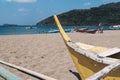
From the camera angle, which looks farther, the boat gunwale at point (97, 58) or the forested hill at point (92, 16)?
the forested hill at point (92, 16)

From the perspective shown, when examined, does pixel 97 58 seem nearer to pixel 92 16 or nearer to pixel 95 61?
pixel 95 61

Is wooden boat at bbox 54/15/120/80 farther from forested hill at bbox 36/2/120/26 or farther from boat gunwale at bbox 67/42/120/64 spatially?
forested hill at bbox 36/2/120/26

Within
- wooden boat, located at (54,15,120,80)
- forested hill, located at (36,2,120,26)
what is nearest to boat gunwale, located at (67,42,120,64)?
wooden boat, located at (54,15,120,80)

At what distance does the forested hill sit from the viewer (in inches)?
4316

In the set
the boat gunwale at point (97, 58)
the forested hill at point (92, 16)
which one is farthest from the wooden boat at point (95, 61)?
the forested hill at point (92, 16)

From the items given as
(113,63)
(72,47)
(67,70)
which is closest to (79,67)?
(72,47)

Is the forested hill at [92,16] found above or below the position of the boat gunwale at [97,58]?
below

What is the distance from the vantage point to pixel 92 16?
118 metres

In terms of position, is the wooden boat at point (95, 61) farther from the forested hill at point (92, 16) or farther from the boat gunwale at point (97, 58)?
the forested hill at point (92, 16)

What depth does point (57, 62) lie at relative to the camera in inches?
323

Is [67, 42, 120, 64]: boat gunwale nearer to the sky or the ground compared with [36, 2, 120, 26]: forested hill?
nearer to the sky

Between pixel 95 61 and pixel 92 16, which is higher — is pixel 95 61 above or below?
above

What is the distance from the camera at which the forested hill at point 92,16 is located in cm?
10962

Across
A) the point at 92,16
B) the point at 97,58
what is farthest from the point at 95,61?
the point at 92,16
